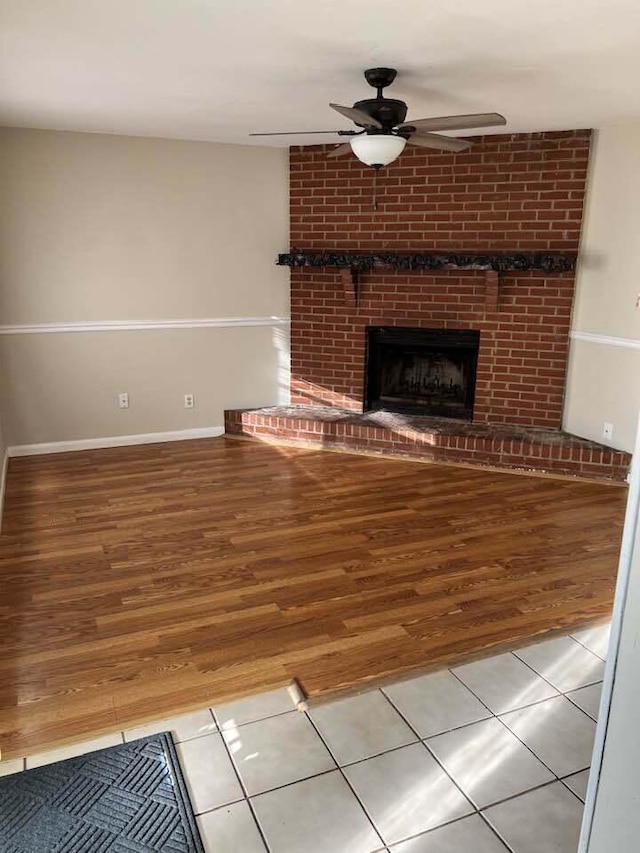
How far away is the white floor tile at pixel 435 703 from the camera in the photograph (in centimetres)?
205

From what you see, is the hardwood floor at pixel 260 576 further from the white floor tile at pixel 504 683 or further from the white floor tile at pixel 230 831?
the white floor tile at pixel 230 831

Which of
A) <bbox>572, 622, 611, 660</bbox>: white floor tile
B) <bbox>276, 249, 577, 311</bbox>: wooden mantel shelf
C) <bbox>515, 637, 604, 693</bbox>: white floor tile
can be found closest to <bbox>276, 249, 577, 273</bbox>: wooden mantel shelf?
<bbox>276, 249, 577, 311</bbox>: wooden mantel shelf

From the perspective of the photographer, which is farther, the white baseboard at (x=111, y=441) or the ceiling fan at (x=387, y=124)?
the white baseboard at (x=111, y=441)

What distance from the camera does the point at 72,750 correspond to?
193 centimetres

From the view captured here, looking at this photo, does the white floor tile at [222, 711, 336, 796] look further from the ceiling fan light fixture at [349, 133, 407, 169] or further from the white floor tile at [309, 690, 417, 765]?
the ceiling fan light fixture at [349, 133, 407, 169]

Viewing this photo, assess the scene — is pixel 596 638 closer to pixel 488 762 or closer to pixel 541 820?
pixel 488 762

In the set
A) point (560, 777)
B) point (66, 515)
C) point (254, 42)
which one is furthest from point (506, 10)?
point (66, 515)

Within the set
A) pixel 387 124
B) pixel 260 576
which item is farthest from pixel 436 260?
pixel 260 576

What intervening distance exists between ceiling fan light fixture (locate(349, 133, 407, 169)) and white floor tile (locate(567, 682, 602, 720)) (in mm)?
2346

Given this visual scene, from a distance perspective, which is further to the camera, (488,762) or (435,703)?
(435,703)

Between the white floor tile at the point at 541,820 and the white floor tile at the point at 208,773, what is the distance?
71 cm

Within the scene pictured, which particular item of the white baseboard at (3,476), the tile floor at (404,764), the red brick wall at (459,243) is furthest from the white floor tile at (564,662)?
the white baseboard at (3,476)

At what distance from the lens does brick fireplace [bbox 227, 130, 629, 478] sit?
14.4 feet

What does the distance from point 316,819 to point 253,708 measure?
1.54ft
